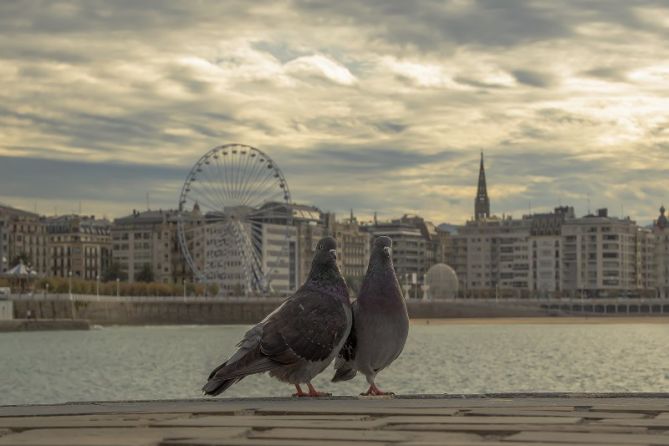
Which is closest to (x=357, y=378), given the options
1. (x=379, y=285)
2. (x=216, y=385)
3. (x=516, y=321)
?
(x=379, y=285)

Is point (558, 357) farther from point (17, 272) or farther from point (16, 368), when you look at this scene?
point (17, 272)

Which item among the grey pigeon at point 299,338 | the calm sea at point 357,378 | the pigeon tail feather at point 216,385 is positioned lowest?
the calm sea at point 357,378

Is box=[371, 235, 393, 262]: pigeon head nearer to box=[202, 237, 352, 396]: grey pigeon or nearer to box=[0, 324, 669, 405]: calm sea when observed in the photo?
box=[202, 237, 352, 396]: grey pigeon

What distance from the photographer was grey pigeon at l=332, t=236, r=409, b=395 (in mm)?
15070

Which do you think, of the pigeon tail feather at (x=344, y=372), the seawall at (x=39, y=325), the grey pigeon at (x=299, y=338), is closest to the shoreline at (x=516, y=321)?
the seawall at (x=39, y=325)

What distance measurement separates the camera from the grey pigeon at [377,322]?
15.1m

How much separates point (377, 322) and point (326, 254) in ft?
2.90

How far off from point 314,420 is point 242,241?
440 feet

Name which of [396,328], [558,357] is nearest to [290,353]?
[396,328]

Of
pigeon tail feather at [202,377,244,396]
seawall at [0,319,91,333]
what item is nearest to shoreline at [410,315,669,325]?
seawall at [0,319,91,333]

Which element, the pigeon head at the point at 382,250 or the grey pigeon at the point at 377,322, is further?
the pigeon head at the point at 382,250

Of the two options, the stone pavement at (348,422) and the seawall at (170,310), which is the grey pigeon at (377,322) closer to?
the stone pavement at (348,422)

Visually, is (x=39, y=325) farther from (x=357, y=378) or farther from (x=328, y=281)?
(x=328, y=281)

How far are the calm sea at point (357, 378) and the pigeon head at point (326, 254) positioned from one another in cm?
2909
